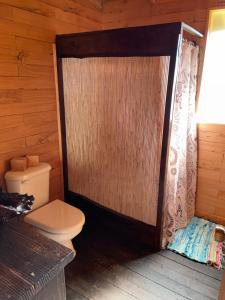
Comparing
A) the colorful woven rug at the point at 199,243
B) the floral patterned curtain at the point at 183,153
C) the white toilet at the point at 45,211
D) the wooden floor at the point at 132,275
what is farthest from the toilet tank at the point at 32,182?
the colorful woven rug at the point at 199,243

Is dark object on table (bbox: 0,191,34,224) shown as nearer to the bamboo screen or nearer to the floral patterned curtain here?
the bamboo screen

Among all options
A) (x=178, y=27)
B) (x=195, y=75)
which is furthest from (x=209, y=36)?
(x=178, y=27)

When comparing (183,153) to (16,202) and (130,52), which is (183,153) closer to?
(130,52)

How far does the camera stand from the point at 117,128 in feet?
6.73

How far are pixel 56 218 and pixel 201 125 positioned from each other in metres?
1.66

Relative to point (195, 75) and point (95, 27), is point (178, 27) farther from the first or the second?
point (95, 27)

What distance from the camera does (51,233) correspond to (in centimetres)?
174

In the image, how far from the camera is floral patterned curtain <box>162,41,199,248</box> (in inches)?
74.7

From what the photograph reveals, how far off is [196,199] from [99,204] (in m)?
1.07

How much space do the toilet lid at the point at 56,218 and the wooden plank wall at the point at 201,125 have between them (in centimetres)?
139

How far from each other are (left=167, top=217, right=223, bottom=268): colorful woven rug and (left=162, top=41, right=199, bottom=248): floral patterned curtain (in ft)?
0.28

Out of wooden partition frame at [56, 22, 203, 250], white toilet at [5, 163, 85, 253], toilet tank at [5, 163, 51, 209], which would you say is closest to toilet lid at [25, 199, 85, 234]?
→ white toilet at [5, 163, 85, 253]

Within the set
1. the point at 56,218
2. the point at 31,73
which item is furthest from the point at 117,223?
the point at 31,73

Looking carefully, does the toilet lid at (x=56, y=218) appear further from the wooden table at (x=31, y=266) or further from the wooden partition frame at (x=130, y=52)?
the wooden table at (x=31, y=266)
